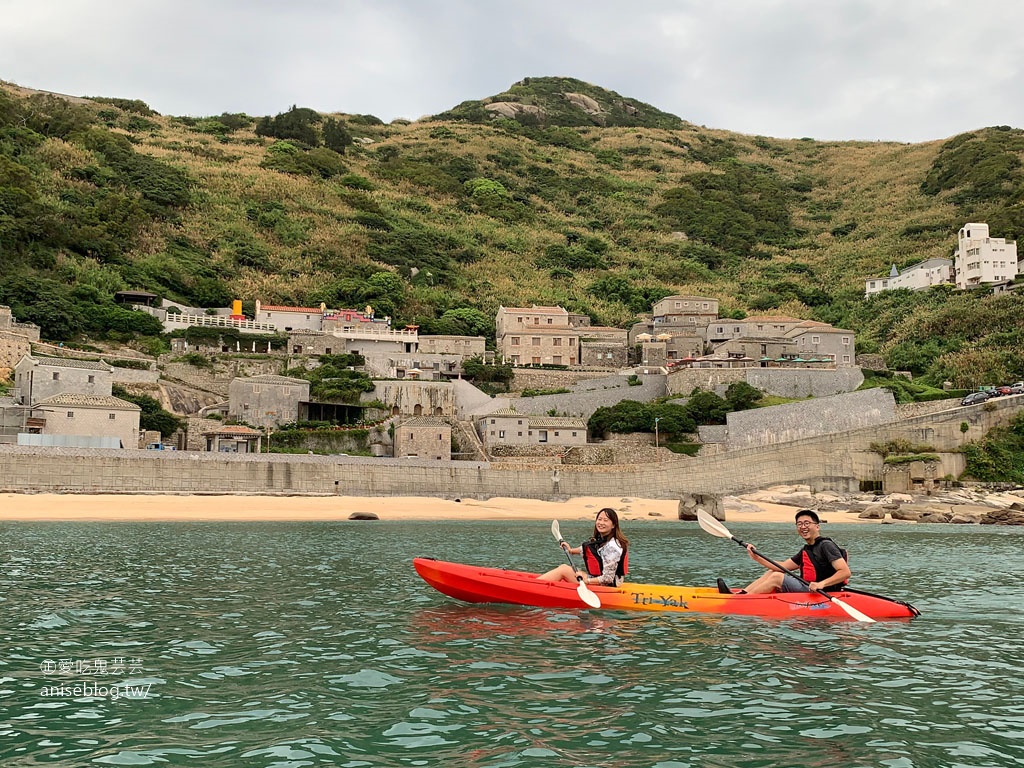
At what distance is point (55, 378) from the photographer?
4122 cm

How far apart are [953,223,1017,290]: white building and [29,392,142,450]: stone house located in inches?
2708

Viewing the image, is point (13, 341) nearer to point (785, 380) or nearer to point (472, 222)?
point (785, 380)

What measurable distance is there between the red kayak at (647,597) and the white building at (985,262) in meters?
70.4

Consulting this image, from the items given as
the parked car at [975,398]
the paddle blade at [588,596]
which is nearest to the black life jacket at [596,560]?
the paddle blade at [588,596]

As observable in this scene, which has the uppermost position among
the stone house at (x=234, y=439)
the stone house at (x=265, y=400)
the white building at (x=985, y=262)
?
the white building at (x=985, y=262)

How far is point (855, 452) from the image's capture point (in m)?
43.2

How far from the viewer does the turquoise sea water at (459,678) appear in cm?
606

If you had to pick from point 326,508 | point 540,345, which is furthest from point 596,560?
point 540,345

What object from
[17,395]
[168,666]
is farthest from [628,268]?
[168,666]

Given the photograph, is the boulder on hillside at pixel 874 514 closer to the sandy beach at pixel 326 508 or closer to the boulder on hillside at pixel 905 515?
the boulder on hillside at pixel 905 515

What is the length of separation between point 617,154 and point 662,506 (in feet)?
455

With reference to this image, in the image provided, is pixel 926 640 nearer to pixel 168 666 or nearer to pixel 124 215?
pixel 168 666

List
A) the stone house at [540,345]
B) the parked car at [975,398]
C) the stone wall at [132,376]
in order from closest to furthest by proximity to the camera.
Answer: the parked car at [975,398]
the stone wall at [132,376]
the stone house at [540,345]

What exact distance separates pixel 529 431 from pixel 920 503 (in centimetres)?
2086
